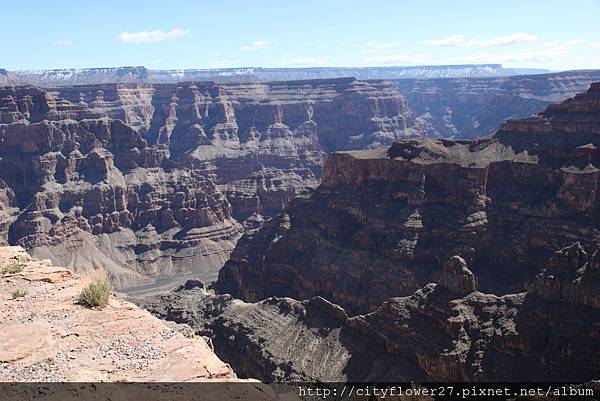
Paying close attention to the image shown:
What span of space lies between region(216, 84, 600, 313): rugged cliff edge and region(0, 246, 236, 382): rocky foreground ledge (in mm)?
53394

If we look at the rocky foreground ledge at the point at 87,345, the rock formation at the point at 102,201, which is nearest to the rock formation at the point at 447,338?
the rocky foreground ledge at the point at 87,345

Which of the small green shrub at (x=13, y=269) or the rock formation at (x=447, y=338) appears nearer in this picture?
the small green shrub at (x=13, y=269)

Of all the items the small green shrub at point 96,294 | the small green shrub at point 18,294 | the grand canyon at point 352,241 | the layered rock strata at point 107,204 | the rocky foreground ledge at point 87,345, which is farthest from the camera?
the layered rock strata at point 107,204

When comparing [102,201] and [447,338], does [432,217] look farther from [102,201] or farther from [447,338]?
[102,201]

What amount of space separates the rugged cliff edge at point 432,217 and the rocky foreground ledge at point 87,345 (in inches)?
2102

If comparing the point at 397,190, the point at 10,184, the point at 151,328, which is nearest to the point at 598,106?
the point at 397,190

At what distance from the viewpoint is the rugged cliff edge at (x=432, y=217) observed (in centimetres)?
7081

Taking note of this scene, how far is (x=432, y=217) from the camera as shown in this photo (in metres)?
79.8

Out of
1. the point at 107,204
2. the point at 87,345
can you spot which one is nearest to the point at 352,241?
the point at 87,345

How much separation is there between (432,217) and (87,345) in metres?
66.7

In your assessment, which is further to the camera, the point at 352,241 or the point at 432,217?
Result: the point at 352,241

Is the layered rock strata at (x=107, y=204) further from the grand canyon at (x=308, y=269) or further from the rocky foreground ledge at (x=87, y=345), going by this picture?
the rocky foreground ledge at (x=87, y=345)

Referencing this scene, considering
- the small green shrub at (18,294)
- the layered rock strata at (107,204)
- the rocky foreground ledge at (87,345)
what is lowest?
the layered rock strata at (107,204)

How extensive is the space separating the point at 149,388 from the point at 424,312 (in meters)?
35.5
